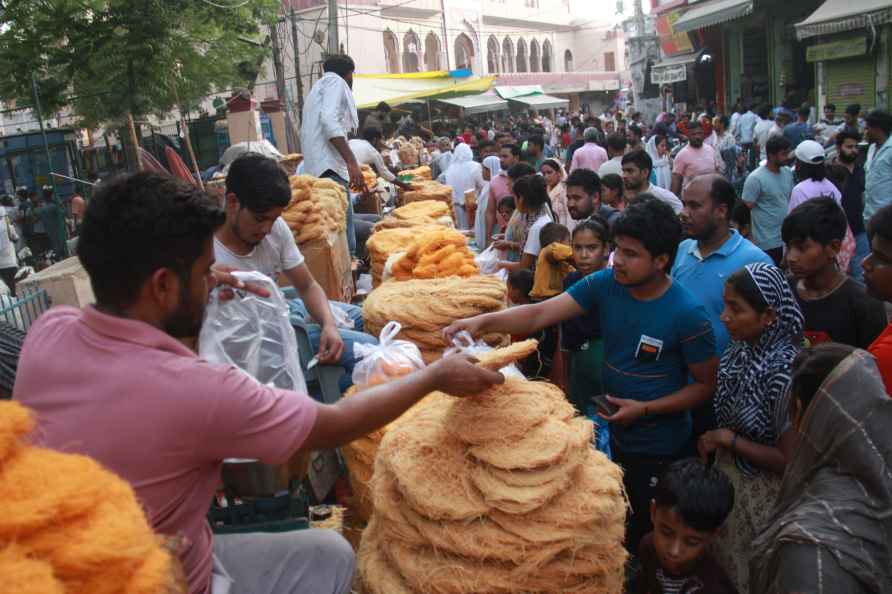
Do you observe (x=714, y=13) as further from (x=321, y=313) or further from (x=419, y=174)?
(x=321, y=313)

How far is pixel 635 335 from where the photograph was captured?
2.65m

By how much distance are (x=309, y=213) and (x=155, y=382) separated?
11.7 ft

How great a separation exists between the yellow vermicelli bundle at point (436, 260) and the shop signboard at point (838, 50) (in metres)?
12.8

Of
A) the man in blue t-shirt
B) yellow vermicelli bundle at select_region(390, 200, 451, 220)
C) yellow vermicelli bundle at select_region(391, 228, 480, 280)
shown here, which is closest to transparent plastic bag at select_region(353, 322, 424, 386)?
the man in blue t-shirt

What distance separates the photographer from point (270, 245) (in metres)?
3.36

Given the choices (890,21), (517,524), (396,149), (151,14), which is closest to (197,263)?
(517,524)

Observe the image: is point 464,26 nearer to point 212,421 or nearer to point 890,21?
point 890,21

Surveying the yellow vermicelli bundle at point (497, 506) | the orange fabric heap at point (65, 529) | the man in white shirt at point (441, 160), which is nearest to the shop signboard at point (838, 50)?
the man in white shirt at point (441, 160)

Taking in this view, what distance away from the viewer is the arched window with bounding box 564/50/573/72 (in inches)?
2077

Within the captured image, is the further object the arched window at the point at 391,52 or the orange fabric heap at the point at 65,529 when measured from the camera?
the arched window at the point at 391,52

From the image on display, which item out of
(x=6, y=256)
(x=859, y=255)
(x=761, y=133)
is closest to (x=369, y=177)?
(x=859, y=255)

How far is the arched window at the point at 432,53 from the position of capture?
3769 centimetres

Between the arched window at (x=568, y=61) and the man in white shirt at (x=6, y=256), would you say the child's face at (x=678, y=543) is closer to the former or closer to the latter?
the man in white shirt at (x=6, y=256)

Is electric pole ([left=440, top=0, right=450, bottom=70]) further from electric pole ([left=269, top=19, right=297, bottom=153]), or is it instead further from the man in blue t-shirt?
the man in blue t-shirt
